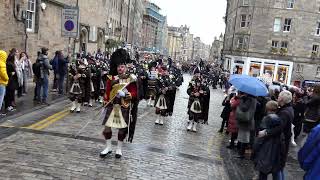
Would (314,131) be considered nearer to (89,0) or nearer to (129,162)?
(129,162)

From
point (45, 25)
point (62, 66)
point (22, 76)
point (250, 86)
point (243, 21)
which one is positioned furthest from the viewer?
point (243, 21)

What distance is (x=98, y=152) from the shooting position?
8789mm

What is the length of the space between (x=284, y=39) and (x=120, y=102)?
46.9 m

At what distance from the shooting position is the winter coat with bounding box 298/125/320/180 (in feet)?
17.1

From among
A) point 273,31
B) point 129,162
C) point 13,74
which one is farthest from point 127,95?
point 273,31

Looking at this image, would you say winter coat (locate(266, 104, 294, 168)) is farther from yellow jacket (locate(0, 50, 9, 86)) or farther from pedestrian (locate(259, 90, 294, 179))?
yellow jacket (locate(0, 50, 9, 86))

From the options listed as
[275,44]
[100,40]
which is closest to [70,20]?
[100,40]

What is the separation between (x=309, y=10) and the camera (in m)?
51.8

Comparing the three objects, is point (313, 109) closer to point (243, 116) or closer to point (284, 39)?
point (243, 116)

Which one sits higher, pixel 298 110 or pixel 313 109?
pixel 313 109

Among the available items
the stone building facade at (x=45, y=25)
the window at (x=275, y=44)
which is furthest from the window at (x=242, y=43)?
the stone building facade at (x=45, y=25)

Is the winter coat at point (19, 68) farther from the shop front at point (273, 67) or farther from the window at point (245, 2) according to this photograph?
the window at point (245, 2)

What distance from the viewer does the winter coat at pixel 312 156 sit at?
5199 mm

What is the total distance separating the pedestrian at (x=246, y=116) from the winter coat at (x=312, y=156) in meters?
4.37
